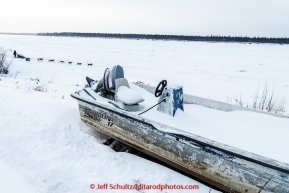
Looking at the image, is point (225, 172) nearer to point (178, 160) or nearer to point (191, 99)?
point (178, 160)

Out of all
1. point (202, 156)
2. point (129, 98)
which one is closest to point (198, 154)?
point (202, 156)

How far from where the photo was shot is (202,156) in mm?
2410

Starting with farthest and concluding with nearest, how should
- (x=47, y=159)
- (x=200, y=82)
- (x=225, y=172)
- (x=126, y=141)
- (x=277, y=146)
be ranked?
(x=200, y=82)
(x=126, y=141)
(x=47, y=159)
(x=277, y=146)
(x=225, y=172)

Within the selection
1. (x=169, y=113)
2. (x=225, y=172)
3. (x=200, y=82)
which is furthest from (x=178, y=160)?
(x=200, y=82)

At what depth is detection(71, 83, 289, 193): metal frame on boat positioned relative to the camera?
200 centimetres

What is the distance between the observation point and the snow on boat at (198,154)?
2.01m

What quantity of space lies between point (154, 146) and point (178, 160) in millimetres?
378

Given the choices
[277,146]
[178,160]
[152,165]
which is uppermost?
[277,146]

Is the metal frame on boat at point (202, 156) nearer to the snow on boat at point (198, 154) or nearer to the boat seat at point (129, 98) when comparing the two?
the snow on boat at point (198, 154)

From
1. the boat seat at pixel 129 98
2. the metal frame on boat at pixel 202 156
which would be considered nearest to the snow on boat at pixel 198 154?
the metal frame on boat at pixel 202 156

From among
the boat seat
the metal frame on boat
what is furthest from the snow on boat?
the boat seat

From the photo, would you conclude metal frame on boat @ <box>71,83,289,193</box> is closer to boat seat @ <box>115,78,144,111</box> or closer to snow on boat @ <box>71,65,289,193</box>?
snow on boat @ <box>71,65,289,193</box>

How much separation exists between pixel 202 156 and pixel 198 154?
0.05 meters

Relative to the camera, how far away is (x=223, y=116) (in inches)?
139
